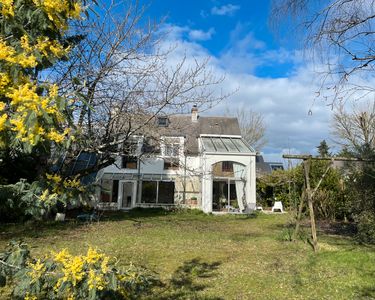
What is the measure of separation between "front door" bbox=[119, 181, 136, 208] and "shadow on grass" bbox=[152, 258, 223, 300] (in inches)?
690

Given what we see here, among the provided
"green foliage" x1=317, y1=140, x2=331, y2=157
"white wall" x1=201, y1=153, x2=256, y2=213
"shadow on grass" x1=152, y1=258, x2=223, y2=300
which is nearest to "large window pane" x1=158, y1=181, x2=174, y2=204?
"white wall" x1=201, y1=153, x2=256, y2=213

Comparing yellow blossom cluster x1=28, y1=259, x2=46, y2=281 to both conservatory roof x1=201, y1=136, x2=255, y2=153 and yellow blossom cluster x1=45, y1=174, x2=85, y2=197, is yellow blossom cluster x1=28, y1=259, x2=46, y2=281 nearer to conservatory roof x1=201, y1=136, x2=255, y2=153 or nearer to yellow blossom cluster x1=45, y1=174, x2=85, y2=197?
yellow blossom cluster x1=45, y1=174, x2=85, y2=197

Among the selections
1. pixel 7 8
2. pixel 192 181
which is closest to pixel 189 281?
pixel 7 8

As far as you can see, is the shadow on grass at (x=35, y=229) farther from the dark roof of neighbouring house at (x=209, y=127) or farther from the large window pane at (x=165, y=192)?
the dark roof of neighbouring house at (x=209, y=127)

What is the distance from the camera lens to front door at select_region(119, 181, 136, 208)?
24.9 m

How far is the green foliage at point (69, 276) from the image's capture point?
7.53 feet

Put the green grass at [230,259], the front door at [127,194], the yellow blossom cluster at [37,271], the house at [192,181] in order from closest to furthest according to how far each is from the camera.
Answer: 1. the yellow blossom cluster at [37,271]
2. the green grass at [230,259]
3. the house at [192,181]
4. the front door at [127,194]

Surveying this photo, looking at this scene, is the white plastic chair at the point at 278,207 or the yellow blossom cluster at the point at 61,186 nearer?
the yellow blossom cluster at the point at 61,186

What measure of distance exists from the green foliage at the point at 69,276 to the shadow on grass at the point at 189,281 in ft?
10.2

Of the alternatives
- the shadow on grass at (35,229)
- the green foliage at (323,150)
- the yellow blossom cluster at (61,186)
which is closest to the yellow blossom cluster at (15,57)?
the yellow blossom cluster at (61,186)

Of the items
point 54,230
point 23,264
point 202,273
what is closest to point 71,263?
point 23,264

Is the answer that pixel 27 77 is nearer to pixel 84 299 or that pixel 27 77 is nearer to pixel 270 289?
pixel 84 299

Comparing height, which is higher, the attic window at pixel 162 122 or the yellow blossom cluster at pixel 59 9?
the attic window at pixel 162 122

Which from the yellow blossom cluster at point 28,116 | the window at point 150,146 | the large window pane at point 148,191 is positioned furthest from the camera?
the large window pane at point 148,191
